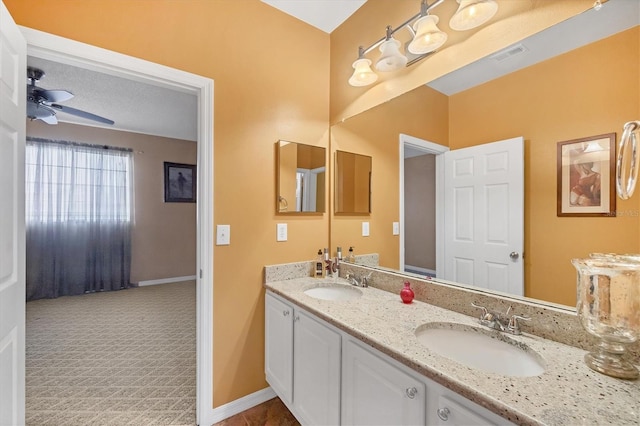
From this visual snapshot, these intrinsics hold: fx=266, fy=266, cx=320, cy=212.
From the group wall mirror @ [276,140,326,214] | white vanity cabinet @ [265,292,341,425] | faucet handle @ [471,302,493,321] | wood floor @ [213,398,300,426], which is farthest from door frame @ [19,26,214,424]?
faucet handle @ [471,302,493,321]

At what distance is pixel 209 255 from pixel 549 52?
1923 mm

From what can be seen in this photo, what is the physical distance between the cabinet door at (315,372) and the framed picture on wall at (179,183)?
4.49 m

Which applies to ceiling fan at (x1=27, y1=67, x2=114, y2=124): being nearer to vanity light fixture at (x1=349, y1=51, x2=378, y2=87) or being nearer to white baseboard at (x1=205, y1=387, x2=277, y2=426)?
Result: vanity light fixture at (x1=349, y1=51, x2=378, y2=87)

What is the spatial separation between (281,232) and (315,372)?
0.93 meters

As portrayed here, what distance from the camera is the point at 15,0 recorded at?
3.90 ft

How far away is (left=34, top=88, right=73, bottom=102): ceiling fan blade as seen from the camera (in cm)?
236

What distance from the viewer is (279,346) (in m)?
1.67

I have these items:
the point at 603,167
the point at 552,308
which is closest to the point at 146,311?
the point at 552,308

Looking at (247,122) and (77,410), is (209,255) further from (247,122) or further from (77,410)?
(77,410)

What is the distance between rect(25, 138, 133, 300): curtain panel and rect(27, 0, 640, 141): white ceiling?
59cm

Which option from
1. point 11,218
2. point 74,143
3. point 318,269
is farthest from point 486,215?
point 74,143

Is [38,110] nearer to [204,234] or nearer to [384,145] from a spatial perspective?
[204,234]

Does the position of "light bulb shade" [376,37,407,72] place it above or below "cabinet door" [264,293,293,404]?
above

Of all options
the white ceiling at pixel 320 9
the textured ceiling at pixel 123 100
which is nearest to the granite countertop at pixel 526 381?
the white ceiling at pixel 320 9
